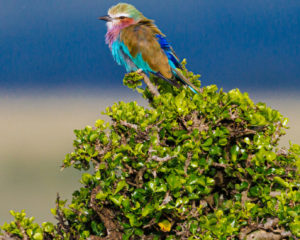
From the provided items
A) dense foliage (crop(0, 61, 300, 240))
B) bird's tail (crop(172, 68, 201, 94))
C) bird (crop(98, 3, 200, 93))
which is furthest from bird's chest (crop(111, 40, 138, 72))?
dense foliage (crop(0, 61, 300, 240))

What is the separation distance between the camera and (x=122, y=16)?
8.28 m

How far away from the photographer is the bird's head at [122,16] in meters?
8.19

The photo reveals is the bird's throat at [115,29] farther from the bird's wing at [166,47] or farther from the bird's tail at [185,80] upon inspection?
the bird's tail at [185,80]

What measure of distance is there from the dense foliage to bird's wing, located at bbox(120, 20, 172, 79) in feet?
8.17

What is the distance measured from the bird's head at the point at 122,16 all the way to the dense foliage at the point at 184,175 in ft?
11.5

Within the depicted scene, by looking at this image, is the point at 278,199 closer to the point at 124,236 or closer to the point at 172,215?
the point at 172,215

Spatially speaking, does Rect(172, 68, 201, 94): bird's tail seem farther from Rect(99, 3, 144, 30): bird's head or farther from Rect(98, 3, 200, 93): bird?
Rect(99, 3, 144, 30): bird's head

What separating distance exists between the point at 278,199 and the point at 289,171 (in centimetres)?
51

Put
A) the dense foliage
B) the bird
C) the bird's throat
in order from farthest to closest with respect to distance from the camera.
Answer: the bird's throat → the bird → the dense foliage

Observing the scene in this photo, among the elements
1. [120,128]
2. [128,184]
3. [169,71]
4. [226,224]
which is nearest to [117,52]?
[169,71]

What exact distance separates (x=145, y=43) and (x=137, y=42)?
180mm

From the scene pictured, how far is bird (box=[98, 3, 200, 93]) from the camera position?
25.0ft

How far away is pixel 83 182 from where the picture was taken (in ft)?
16.0

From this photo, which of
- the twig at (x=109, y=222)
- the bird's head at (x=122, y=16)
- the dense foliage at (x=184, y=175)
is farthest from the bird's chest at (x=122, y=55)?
the twig at (x=109, y=222)
